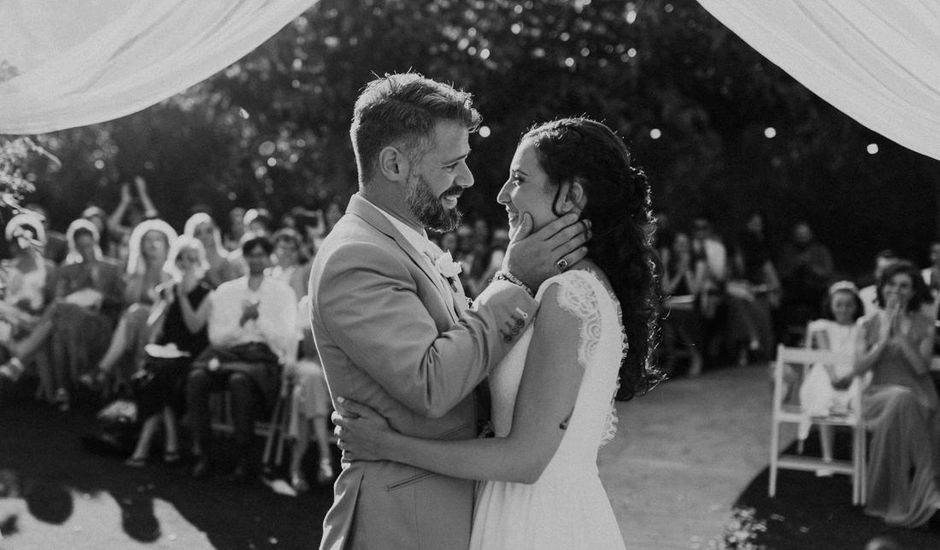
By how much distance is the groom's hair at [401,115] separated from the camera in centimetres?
258

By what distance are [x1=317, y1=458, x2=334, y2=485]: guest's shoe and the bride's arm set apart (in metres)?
4.62

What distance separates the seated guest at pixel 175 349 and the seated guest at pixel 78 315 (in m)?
2.30

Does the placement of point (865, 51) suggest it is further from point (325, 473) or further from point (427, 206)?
point (325, 473)

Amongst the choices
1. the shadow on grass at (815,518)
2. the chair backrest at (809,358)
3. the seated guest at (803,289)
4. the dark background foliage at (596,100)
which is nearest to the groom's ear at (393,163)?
the shadow on grass at (815,518)

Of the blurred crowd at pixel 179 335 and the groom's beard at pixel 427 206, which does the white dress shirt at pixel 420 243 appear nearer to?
the groom's beard at pixel 427 206

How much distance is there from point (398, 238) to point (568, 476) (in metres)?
0.73

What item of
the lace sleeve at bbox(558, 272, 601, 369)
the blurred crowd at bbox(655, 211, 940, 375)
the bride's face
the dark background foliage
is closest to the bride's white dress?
the lace sleeve at bbox(558, 272, 601, 369)

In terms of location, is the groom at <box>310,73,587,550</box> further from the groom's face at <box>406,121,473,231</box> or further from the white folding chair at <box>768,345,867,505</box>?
the white folding chair at <box>768,345,867,505</box>

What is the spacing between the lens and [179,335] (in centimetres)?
777

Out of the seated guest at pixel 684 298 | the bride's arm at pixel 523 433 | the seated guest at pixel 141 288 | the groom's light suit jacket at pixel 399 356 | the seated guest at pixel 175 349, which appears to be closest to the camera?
the groom's light suit jacket at pixel 399 356

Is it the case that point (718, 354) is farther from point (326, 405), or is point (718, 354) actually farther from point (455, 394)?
point (455, 394)

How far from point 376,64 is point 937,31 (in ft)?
36.9

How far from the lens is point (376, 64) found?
13.7 metres

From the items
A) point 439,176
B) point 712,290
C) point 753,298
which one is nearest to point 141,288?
point 712,290
